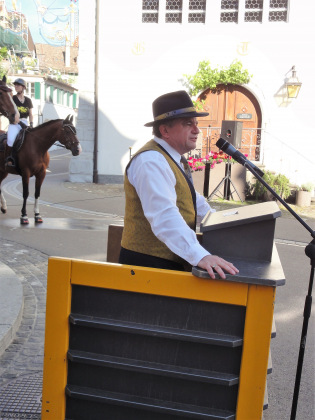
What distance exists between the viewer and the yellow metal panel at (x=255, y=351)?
1.91 meters

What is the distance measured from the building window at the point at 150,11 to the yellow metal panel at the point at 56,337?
14518mm

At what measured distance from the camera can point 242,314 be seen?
1.96 meters

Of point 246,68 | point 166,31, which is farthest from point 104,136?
point 246,68

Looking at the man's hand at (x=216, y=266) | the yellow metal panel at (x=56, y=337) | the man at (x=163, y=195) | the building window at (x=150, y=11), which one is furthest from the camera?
the building window at (x=150, y=11)

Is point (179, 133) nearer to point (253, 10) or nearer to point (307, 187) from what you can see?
point (307, 187)

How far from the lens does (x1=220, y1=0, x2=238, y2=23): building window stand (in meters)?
14.7

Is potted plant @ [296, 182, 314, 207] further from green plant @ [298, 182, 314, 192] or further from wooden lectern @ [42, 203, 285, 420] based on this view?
wooden lectern @ [42, 203, 285, 420]

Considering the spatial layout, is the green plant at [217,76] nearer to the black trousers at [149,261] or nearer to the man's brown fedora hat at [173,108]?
the man's brown fedora hat at [173,108]

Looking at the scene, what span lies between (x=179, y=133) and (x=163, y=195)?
47 centimetres

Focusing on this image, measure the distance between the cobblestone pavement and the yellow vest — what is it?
142cm

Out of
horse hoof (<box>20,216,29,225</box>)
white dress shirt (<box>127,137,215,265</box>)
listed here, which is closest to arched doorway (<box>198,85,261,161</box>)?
horse hoof (<box>20,216,29,225</box>)

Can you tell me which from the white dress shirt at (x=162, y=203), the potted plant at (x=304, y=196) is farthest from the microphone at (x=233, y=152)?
the potted plant at (x=304, y=196)

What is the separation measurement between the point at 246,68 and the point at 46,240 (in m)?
9.53

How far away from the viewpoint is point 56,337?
210 centimetres
